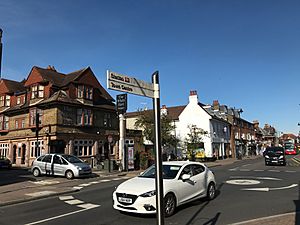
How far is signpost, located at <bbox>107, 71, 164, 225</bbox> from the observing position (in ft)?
14.4

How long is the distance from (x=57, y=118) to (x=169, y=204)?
26164 millimetres

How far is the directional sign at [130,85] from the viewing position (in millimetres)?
4289

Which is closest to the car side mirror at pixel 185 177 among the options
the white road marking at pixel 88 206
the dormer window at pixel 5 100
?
the white road marking at pixel 88 206

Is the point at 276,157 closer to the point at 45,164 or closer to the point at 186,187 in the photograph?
the point at 45,164

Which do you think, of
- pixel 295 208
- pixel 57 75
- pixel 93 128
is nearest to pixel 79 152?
pixel 93 128

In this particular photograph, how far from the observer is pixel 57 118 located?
32188 millimetres

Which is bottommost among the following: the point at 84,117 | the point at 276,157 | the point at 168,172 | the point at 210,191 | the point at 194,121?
the point at 210,191

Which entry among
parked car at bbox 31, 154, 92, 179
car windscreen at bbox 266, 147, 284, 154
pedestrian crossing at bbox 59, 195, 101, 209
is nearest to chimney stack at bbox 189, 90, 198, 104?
car windscreen at bbox 266, 147, 284, 154

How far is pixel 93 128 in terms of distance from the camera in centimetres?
3669

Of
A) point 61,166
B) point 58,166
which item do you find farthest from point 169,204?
point 58,166

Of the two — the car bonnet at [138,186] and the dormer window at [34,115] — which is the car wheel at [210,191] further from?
the dormer window at [34,115]

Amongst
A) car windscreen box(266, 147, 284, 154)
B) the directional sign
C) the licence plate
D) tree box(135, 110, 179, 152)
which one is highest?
→ tree box(135, 110, 179, 152)

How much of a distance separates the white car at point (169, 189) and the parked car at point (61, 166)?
12207 mm

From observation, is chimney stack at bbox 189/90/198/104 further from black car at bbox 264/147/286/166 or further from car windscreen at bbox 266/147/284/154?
black car at bbox 264/147/286/166
